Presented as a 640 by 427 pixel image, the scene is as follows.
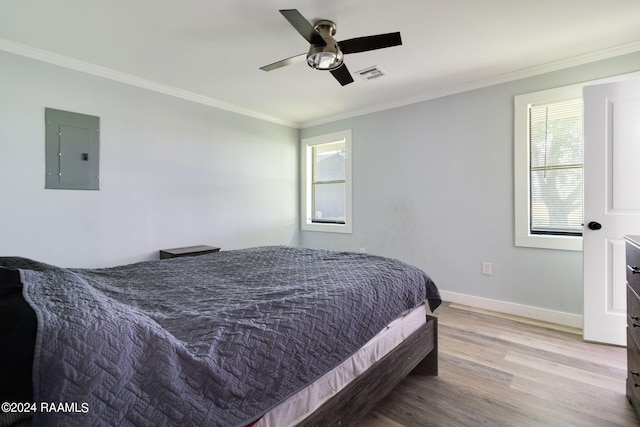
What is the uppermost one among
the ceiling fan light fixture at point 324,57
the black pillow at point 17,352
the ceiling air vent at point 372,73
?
the ceiling air vent at point 372,73

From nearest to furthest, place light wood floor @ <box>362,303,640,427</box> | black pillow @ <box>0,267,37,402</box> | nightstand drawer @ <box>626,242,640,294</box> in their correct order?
black pillow @ <box>0,267,37,402</box> → nightstand drawer @ <box>626,242,640,294</box> → light wood floor @ <box>362,303,640,427</box>

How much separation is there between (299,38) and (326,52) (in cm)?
54

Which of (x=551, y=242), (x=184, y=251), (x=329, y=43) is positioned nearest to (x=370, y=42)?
(x=329, y=43)

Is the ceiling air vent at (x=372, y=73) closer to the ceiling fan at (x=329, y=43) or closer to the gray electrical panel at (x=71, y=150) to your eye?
the ceiling fan at (x=329, y=43)

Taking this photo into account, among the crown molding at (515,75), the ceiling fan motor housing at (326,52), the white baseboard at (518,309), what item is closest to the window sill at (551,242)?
the white baseboard at (518,309)

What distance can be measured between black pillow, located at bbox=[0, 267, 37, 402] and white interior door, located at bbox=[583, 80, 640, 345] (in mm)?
3272

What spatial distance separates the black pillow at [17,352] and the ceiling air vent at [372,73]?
2969 millimetres

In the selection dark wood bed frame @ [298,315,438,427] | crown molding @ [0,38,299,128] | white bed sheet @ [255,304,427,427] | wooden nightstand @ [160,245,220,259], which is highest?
crown molding @ [0,38,299,128]

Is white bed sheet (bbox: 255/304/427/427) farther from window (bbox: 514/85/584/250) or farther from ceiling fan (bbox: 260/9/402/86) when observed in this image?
window (bbox: 514/85/584/250)

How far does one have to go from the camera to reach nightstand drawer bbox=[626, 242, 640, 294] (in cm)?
148

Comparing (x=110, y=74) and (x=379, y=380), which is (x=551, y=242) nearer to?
(x=379, y=380)

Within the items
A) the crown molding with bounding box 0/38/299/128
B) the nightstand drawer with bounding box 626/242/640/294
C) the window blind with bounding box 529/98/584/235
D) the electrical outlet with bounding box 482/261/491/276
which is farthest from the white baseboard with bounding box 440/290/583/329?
the crown molding with bounding box 0/38/299/128

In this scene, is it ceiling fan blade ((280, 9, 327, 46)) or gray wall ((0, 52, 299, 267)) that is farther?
gray wall ((0, 52, 299, 267))

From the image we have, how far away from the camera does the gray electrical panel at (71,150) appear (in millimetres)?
2629
